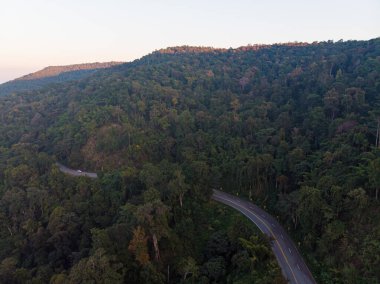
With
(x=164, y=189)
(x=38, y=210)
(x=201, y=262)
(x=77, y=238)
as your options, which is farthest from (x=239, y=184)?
(x=38, y=210)

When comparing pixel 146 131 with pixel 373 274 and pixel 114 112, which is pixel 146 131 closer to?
pixel 114 112

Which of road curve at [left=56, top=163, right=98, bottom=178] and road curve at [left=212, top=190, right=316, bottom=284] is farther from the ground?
road curve at [left=56, top=163, right=98, bottom=178]

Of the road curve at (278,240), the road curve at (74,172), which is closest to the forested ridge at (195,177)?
the road curve at (278,240)

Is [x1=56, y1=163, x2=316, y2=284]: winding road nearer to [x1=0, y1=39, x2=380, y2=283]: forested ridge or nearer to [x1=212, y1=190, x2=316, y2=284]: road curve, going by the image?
[x1=212, y1=190, x2=316, y2=284]: road curve

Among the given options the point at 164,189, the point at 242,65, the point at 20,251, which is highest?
the point at 242,65

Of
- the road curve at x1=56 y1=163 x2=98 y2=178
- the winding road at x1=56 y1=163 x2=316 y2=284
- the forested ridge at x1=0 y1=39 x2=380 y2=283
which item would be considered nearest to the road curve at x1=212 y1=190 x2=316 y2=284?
the winding road at x1=56 y1=163 x2=316 y2=284

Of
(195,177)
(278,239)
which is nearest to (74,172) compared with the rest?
Result: (195,177)

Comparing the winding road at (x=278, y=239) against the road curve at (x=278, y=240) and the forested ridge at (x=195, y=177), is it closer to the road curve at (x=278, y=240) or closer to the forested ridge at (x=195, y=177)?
the road curve at (x=278, y=240)

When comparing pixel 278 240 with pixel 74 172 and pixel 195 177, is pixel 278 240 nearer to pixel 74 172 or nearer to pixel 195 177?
pixel 195 177
